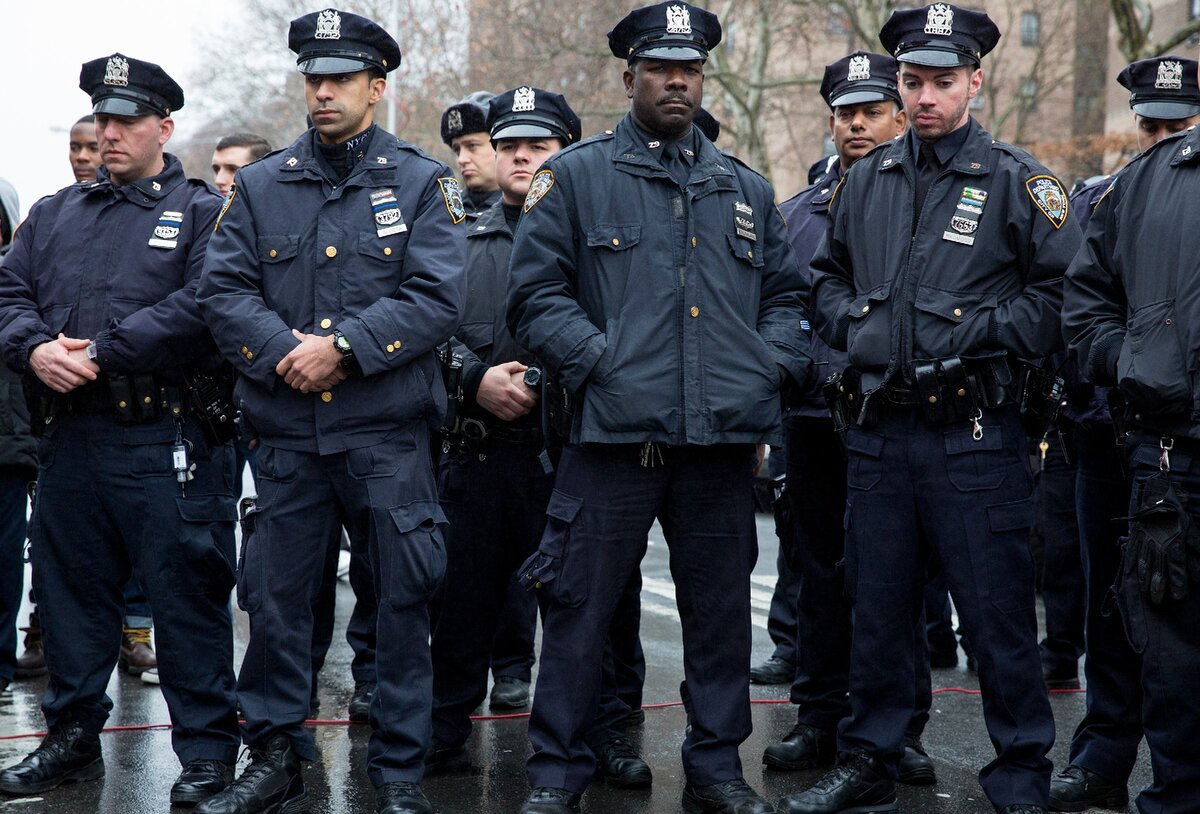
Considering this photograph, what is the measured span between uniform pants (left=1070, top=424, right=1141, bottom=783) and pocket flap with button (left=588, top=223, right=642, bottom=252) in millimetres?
1862

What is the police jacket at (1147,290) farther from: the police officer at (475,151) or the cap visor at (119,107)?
the cap visor at (119,107)

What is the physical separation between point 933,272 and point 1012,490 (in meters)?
0.75

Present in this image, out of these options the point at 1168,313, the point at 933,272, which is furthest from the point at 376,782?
the point at 1168,313

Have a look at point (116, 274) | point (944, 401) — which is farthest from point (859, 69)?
point (116, 274)

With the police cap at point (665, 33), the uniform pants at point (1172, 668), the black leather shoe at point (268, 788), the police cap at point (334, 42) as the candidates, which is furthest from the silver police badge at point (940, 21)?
the black leather shoe at point (268, 788)

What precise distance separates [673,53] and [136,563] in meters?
2.61

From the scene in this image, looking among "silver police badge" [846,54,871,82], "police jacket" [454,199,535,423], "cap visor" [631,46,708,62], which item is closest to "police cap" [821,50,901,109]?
"silver police badge" [846,54,871,82]

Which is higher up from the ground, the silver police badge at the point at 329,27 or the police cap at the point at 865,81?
the silver police badge at the point at 329,27

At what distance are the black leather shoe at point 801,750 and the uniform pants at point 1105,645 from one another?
90cm

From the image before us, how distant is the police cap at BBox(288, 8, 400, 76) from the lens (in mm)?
4801

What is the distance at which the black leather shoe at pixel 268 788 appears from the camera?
4484 millimetres

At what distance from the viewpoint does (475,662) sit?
532cm

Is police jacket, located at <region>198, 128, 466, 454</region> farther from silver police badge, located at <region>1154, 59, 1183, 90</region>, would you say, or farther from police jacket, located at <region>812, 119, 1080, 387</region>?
silver police badge, located at <region>1154, 59, 1183, 90</region>

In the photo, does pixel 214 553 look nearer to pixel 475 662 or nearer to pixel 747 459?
pixel 475 662
